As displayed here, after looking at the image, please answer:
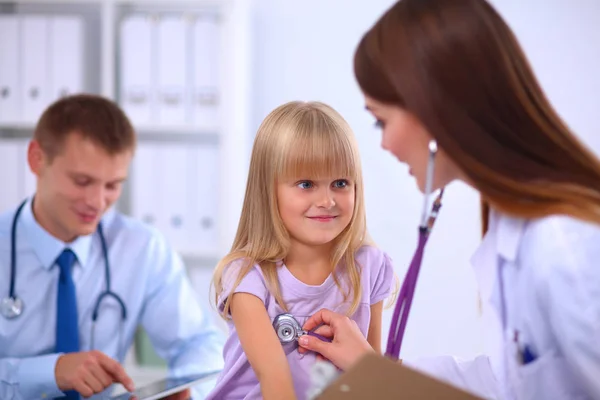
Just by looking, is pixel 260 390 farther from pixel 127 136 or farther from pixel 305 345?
pixel 127 136

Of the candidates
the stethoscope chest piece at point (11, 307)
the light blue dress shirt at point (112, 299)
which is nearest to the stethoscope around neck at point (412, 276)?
the light blue dress shirt at point (112, 299)

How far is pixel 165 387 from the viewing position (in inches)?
56.3

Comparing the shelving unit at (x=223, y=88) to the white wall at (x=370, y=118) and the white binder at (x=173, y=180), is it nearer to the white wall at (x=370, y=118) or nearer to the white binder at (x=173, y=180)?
the white binder at (x=173, y=180)

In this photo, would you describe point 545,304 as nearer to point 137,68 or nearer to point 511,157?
point 511,157

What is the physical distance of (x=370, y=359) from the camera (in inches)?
35.6

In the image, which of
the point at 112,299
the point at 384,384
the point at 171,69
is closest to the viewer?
the point at 384,384

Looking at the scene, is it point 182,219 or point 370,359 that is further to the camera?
point 182,219

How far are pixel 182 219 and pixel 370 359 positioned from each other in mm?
1909

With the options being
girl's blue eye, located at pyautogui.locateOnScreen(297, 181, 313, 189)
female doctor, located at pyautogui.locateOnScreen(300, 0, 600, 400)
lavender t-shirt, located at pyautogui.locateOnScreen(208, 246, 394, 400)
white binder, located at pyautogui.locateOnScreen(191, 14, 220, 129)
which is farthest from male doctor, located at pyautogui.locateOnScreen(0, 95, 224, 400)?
female doctor, located at pyautogui.locateOnScreen(300, 0, 600, 400)

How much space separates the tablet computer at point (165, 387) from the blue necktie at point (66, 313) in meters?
0.37

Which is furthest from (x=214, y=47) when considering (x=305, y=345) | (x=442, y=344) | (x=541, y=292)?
(x=541, y=292)

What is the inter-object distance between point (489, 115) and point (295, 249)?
45cm

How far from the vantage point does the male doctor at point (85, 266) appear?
181cm

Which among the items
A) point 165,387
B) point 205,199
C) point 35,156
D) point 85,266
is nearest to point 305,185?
point 165,387
